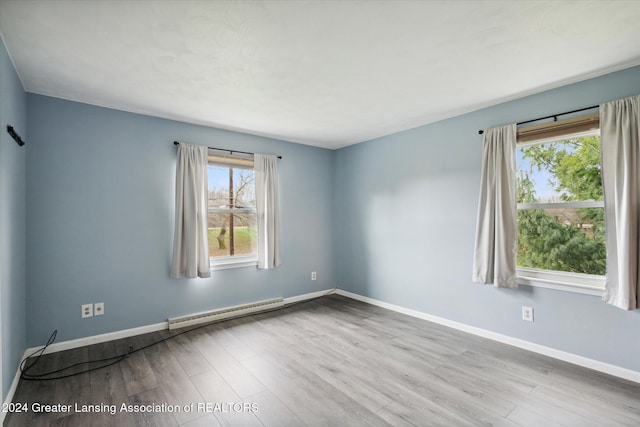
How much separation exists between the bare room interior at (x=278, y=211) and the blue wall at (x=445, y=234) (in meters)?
0.02

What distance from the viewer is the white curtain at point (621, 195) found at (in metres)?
2.20

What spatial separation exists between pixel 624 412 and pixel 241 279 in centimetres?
370

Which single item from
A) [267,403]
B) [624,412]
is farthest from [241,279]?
[624,412]

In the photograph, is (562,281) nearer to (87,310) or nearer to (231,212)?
(231,212)

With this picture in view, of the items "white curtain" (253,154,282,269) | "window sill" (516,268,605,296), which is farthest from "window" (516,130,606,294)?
"white curtain" (253,154,282,269)

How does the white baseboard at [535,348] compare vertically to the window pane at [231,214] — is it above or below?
below

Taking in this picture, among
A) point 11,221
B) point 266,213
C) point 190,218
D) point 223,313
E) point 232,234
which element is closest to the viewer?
point 11,221

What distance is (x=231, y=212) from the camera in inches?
158

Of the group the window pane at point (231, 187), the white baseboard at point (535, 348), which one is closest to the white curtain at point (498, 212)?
the white baseboard at point (535, 348)

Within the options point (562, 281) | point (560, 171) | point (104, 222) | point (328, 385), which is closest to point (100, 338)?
point (104, 222)

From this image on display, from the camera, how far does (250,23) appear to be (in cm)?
177

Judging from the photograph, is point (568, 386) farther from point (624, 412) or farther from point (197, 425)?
point (197, 425)

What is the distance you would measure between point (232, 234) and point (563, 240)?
371cm

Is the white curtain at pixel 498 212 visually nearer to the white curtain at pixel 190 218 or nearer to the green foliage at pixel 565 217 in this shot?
the green foliage at pixel 565 217
